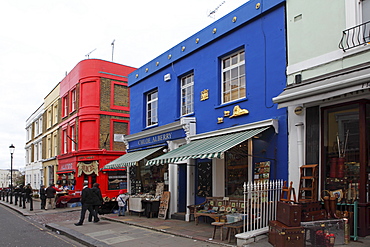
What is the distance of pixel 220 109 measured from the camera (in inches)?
455

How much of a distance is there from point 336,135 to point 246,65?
360cm

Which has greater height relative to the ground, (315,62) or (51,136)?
(315,62)

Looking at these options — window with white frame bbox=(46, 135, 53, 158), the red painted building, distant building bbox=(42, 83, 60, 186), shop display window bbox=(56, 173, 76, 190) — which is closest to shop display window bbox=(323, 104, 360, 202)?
the red painted building

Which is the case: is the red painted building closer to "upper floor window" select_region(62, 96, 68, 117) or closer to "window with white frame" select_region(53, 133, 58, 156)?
"upper floor window" select_region(62, 96, 68, 117)

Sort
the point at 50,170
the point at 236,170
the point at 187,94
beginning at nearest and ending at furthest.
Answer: the point at 236,170, the point at 187,94, the point at 50,170

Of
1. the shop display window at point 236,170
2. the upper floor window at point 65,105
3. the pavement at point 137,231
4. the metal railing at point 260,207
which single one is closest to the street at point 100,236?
the pavement at point 137,231

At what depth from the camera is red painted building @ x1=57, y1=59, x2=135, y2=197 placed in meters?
24.9

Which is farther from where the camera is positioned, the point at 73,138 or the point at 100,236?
the point at 73,138

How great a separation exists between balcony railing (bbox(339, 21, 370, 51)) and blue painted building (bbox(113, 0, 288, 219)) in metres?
1.75

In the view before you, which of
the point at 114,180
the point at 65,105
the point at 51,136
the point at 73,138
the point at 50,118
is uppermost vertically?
the point at 65,105

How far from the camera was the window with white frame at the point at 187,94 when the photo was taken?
13.5 metres

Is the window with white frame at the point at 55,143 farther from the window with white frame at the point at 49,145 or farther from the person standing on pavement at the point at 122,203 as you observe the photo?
the person standing on pavement at the point at 122,203

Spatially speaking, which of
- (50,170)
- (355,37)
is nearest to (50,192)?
(50,170)

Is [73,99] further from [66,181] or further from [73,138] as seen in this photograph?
[66,181]
